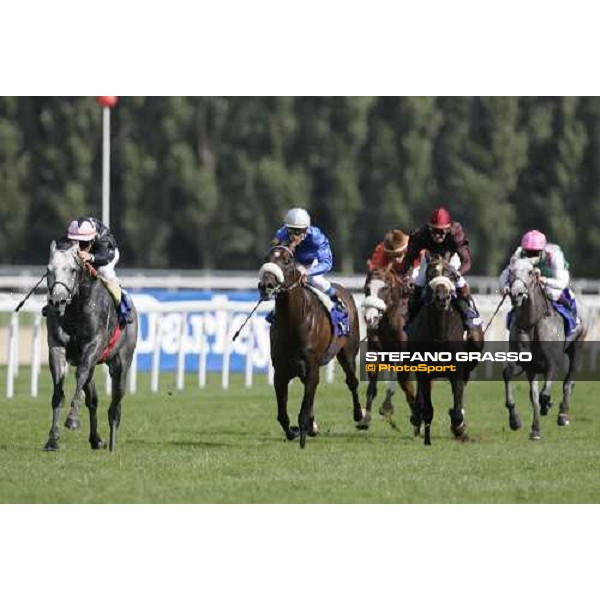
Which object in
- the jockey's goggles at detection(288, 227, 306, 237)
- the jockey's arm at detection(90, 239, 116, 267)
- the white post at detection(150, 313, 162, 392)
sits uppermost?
the jockey's goggles at detection(288, 227, 306, 237)

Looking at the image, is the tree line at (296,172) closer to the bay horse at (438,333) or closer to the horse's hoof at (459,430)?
the horse's hoof at (459,430)

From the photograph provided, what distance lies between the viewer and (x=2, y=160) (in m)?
45.0

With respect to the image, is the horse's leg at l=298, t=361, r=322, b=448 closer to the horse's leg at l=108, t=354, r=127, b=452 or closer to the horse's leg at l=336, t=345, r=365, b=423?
the horse's leg at l=108, t=354, r=127, b=452

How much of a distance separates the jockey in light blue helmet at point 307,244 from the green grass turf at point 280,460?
1283mm

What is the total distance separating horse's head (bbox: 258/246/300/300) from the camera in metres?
12.4

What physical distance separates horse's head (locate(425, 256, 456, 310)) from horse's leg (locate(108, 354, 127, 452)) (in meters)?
2.36

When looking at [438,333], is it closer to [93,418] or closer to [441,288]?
[441,288]

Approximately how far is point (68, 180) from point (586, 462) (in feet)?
112

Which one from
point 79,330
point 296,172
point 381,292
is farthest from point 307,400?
point 296,172

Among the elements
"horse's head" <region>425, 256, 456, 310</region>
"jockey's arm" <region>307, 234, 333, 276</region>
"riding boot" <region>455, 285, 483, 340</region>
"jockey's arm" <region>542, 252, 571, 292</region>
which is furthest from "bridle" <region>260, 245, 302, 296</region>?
"jockey's arm" <region>542, 252, 571, 292</region>

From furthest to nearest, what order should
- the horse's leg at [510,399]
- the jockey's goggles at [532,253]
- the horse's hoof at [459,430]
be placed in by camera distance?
1. the jockey's goggles at [532,253]
2. the horse's leg at [510,399]
3. the horse's hoof at [459,430]

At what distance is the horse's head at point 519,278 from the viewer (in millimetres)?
14773

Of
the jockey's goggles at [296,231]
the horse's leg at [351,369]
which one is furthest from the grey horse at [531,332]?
the jockey's goggles at [296,231]

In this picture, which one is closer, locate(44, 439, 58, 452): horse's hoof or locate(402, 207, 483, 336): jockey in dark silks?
locate(44, 439, 58, 452): horse's hoof
